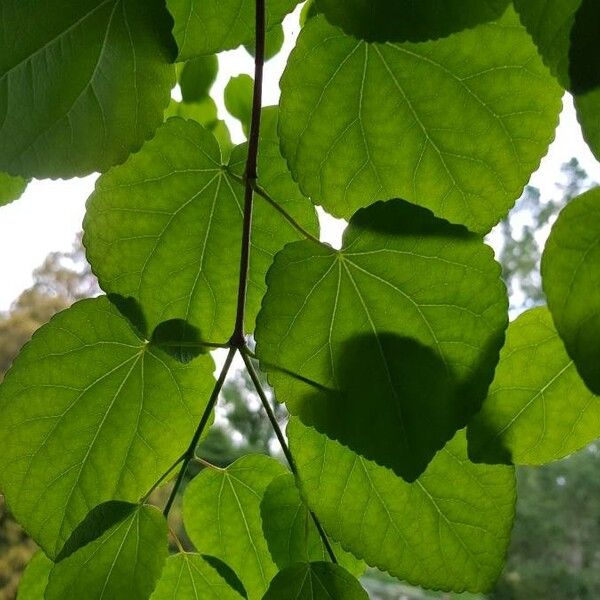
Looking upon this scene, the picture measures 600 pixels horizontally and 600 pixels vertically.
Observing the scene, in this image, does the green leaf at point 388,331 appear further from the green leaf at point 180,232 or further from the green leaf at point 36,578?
the green leaf at point 36,578

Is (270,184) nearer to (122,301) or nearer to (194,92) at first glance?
(122,301)

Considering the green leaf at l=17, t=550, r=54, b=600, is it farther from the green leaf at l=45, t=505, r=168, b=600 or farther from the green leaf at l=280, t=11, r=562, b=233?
the green leaf at l=280, t=11, r=562, b=233

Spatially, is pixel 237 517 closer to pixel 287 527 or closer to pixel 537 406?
pixel 287 527

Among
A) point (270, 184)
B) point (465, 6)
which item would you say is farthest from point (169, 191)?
point (465, 6)

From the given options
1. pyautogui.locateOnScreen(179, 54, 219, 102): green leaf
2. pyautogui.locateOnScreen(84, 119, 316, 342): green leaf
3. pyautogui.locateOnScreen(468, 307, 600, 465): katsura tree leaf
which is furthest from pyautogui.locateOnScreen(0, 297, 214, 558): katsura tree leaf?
pyautogui.locateOnScreen(179, 54, 219, 102): green leaf

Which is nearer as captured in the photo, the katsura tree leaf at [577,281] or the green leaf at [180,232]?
the katsura tree leaf at [577,281]

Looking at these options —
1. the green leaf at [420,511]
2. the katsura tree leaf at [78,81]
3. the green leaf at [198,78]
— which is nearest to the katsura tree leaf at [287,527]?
the green leaf at [420,511]

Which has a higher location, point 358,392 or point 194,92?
point 194,92
